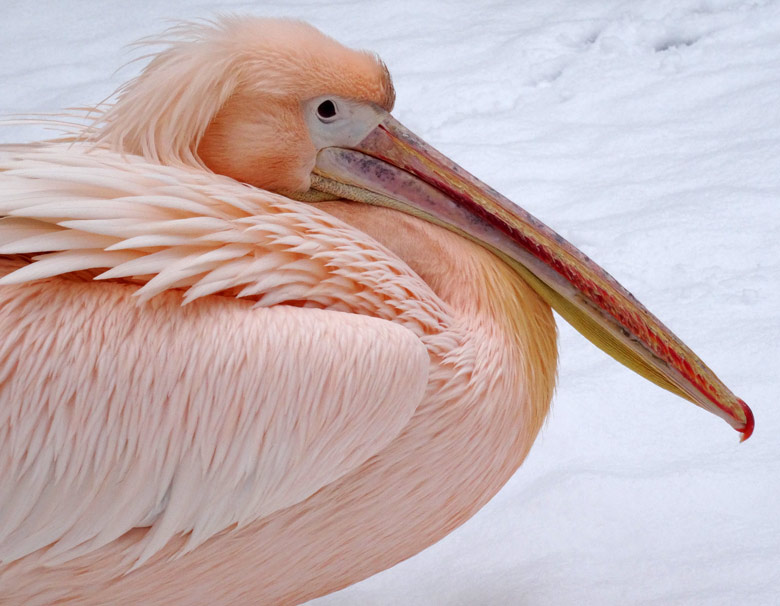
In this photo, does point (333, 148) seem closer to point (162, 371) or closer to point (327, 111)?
point (327, 111)

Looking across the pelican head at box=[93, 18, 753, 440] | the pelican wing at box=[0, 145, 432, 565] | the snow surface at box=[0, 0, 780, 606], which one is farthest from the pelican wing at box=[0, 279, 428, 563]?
the snow surface at box=[0, 0, 780, 606]

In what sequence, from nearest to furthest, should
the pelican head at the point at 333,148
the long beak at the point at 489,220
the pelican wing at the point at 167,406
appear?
the pelican wing at the point at 167,406 < the pelican head at the point at 333,148 < the long beak at the point at 489,220

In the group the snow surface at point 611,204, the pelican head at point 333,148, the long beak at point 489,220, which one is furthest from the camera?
the snow surface at point 611,204

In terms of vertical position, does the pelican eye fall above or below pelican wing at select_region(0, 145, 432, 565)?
above

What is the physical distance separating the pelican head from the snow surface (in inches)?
17.2

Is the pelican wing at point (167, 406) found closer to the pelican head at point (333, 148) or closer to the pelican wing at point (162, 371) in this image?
the pelican wing at point (162, 371)

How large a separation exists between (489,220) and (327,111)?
33cm

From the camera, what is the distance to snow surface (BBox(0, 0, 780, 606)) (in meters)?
2.21

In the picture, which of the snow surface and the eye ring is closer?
the eye ring

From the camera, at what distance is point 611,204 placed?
334 cm

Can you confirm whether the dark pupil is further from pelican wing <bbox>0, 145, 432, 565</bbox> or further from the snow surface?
the snow surface

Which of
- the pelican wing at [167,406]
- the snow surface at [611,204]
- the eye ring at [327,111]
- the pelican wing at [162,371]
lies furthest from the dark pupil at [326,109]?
the snow surface at [611,204]

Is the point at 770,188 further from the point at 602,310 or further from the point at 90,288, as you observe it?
the point at 90,288

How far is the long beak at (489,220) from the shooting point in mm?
1804
